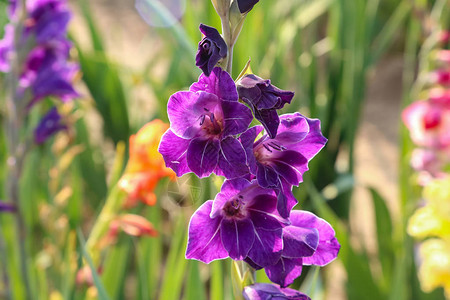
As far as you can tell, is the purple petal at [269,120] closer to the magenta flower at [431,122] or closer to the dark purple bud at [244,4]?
the dark purple bud at [244,4]

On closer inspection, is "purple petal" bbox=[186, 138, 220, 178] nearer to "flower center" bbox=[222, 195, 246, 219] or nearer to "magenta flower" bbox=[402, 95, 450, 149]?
"flower center" bbox=[222, 195, 246, 219]

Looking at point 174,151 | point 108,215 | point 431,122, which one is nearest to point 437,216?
point 431,122

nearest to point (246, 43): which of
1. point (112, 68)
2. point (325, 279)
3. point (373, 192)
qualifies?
point (373, 192)

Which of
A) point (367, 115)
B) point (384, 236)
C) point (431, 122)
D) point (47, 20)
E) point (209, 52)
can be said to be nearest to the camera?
point (209, 52)

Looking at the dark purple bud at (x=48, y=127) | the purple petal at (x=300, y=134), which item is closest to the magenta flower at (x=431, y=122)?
the dark purple bud at (x=48, y=127)

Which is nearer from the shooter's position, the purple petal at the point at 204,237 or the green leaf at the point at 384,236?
the purple petal at the point at 204,237

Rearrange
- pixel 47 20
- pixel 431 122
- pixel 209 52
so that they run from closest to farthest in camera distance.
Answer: pixel 209 52 → pixel 47 20 → pixel 431 122

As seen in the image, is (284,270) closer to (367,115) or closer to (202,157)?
(202,157)
